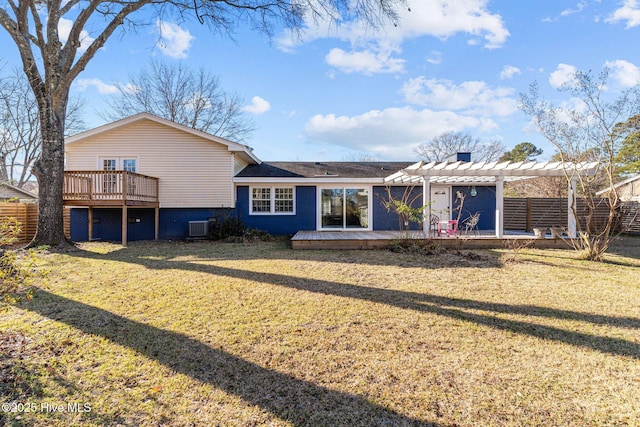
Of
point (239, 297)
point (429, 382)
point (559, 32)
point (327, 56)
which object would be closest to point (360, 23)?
point (327, 56)

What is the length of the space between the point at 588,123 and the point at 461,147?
2266 centimetres

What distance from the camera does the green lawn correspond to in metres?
2.14

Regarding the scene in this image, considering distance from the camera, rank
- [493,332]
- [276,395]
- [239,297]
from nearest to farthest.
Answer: [276,395]
[493,332]
[239,297]

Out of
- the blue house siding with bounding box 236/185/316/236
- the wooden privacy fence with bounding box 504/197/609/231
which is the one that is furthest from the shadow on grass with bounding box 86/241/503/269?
the wooden privacy fence with bounding box 504/197/609/231

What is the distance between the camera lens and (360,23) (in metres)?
9.91

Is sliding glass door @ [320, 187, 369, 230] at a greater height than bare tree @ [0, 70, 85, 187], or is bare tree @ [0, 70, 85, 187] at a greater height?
bare tree @ [0, 70, 85, 187]

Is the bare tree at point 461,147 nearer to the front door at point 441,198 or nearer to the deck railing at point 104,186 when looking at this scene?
the front door at point 441,198

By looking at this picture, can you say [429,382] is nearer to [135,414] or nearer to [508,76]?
[135,414]

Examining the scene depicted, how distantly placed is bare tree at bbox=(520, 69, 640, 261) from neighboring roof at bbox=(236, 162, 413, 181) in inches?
213

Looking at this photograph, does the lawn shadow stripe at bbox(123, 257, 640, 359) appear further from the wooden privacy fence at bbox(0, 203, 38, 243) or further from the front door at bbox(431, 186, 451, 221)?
the wooden privacy fence at bbox(0, 203, 38, 243)

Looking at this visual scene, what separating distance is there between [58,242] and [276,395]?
9.50 m

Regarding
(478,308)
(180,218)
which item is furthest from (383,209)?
(478,308)

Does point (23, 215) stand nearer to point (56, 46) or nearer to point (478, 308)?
point (56, 46)

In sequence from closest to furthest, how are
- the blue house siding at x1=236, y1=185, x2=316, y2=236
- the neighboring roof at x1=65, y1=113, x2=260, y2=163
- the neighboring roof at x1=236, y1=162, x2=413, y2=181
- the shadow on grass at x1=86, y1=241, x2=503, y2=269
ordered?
the shadow on grass at x1=86, y1=241, x2=503, y2=269 → the neighboring roof at x1=65, y1=113, x2=260, y2=163 → the blue house siding at x1=236, y1=185, x2=316, y2=236 → the neighboring roof at x1=236, y1=162, x2=413, y2=181
